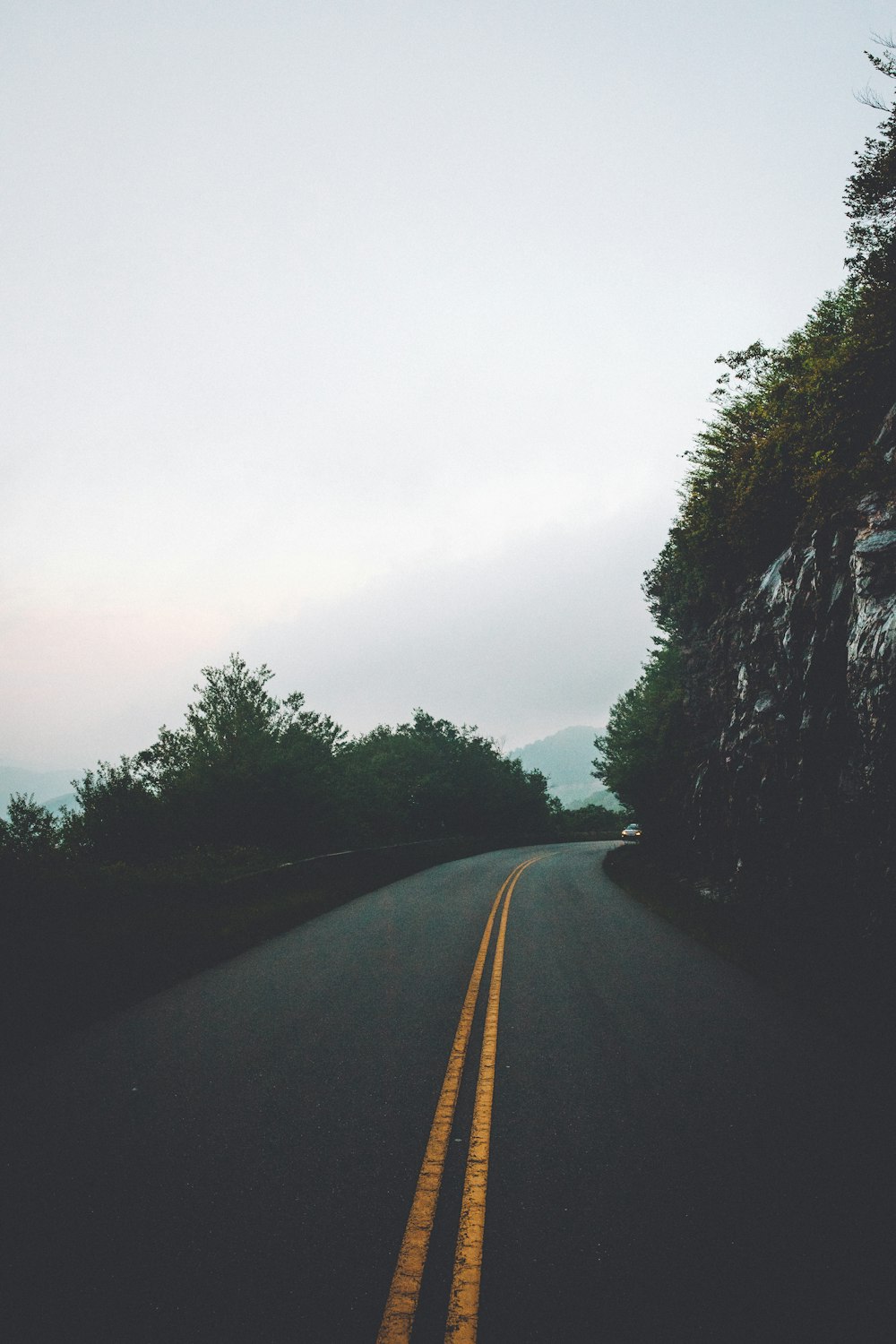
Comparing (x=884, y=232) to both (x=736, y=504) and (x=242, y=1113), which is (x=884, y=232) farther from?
(x=242, y=1113)

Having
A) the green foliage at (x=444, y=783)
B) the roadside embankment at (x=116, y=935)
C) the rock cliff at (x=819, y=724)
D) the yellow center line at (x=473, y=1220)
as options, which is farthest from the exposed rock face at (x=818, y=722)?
the green foliage at (x=444, y=783)

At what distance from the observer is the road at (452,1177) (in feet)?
8.89

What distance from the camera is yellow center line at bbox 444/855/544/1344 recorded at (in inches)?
104

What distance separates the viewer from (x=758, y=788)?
43.7 ft

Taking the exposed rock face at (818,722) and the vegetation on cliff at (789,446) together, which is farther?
the vegetation on cliff at (789,446)

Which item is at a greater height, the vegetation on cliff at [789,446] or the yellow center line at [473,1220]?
the vegetation on cliff at [789,446]

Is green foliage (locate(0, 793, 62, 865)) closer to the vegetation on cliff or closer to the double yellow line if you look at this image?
the double yellow line

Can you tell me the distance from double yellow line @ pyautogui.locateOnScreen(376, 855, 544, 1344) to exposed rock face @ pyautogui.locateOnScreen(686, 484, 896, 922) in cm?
636

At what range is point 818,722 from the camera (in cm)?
1093

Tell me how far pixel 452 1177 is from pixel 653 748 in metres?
35.1

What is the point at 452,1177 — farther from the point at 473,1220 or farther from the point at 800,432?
the point at 800,432

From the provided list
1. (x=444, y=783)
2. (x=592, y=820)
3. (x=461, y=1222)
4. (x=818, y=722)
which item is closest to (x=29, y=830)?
(x=461, y=1222)

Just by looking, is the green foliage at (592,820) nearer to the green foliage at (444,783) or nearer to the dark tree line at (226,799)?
the green foliage at (444,783)

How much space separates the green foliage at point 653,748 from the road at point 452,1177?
17522mm
